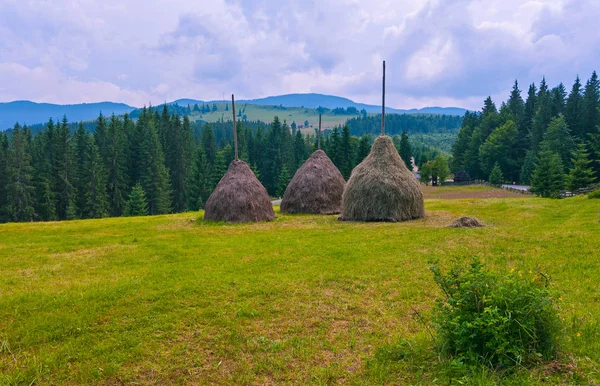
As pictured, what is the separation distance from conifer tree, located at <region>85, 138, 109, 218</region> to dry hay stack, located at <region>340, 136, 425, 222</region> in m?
42.7

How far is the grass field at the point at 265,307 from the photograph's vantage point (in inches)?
203

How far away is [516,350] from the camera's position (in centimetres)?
438

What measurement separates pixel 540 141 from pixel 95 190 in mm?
71629

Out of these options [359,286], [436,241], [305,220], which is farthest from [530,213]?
[359,286]

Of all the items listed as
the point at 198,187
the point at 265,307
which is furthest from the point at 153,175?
the point at 265,307

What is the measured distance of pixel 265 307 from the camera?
24.3ft

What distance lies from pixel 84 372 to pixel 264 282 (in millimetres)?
4310

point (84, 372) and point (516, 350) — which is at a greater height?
point (516, 350)

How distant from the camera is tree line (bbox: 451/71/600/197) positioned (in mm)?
41844

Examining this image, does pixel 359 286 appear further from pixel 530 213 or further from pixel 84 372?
pixel 530 213

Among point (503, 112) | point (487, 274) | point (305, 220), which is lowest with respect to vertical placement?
point (305, 220)

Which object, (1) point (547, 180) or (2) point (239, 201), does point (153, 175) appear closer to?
(2) point (239, 201)

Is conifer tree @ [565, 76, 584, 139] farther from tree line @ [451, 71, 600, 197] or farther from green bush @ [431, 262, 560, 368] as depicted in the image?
green bush @ [431, 262, 560, 368]

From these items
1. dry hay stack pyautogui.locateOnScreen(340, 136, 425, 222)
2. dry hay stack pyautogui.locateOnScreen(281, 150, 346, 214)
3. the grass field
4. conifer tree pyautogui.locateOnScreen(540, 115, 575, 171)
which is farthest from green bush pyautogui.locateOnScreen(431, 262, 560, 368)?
conifer tree pyautogui.locateOnScreen(540, 115, 575, 171)
